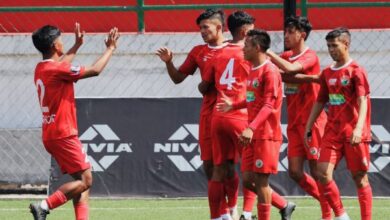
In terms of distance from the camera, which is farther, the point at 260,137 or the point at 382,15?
the point at 382,15

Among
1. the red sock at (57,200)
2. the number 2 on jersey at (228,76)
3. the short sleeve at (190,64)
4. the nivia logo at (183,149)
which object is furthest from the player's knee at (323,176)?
the nivia logo at (183,149)

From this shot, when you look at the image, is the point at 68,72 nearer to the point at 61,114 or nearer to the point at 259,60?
the point at 61,114

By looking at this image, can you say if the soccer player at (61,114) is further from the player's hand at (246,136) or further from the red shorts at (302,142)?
the red shorts at (302,142)

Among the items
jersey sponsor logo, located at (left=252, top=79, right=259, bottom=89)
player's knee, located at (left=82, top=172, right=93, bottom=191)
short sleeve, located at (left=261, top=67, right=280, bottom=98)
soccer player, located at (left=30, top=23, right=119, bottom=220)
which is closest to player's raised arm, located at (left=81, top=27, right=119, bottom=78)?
soccer player, located at (left=30, top=23, right=119, bottom=220)

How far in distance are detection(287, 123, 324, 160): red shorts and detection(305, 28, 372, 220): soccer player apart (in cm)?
63

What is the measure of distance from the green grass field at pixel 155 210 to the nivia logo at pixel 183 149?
464 mm

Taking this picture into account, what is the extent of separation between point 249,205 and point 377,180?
3394 mm

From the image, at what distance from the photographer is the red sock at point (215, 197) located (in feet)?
34.9

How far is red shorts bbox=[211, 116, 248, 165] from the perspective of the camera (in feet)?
34.7

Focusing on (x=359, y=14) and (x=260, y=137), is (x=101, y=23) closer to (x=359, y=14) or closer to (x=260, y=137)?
(x=359, y=14)

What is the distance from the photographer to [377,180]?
13922mm

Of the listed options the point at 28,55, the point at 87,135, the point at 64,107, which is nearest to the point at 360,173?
the point at 64,107

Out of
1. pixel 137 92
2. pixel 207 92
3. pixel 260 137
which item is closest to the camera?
pixel 260 137

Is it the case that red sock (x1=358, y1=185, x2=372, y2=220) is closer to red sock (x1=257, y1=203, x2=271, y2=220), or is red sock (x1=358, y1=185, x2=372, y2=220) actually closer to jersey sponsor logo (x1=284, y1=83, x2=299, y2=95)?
red sock (x1=257, y1=203, x2=271, y2=220)
